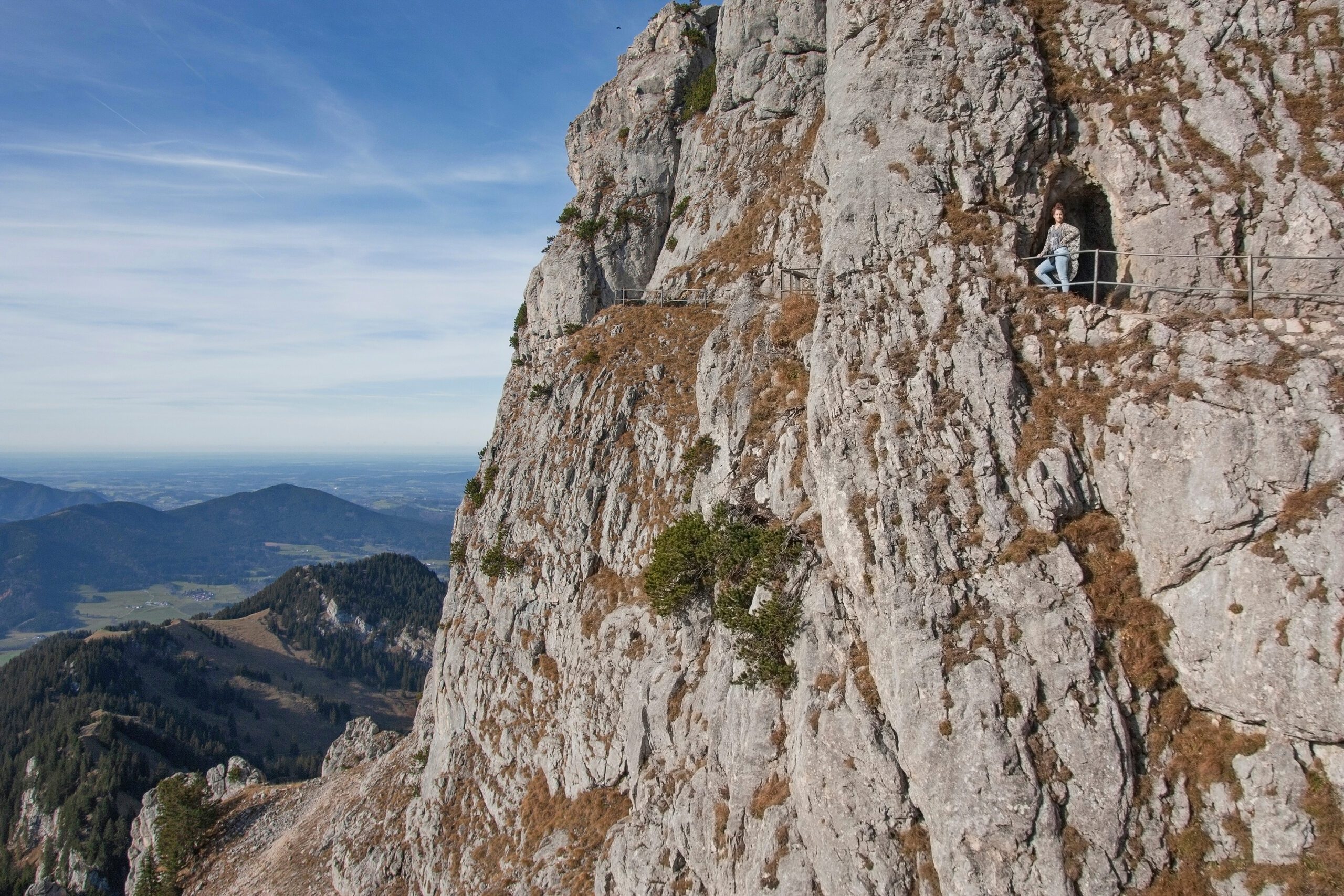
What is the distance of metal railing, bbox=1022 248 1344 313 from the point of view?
1697 centimetres

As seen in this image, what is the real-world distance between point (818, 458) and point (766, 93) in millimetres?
31223

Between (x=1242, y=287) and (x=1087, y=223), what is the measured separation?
584 cm

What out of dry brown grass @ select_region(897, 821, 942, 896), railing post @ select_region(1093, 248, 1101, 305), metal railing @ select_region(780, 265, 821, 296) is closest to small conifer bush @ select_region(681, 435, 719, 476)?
metal railing @ select_region(780, 265, 821, 296)

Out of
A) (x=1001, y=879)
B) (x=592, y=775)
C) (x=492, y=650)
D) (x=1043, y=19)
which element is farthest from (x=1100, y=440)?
(x=492, y=650)

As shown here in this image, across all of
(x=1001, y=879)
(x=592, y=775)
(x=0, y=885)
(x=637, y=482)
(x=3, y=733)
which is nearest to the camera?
(x=1001, y=879)

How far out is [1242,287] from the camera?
18391 mm

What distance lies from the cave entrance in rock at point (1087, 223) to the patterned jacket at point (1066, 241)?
707 millimetres

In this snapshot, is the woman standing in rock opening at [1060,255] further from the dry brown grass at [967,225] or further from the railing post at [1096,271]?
the dry brown grass at [967,225]

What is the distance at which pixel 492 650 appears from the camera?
37125 mm

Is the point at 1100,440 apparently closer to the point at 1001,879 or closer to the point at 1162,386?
the point at 1162,386

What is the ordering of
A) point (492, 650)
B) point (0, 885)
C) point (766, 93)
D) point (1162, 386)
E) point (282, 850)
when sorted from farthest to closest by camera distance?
point (0, 885) → point (282, 850) → point (766, 93) → point (492, 650) → point (1162, 386)

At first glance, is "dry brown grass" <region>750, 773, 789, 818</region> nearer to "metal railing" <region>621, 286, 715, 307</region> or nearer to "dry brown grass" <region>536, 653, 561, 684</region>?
"dry brown grass" <region>536, 653, 561, 684</region>

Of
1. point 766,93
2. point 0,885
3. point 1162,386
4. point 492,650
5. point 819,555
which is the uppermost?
point 766,93

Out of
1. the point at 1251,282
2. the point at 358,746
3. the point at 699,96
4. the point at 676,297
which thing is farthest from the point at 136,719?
the point at 1251,282
